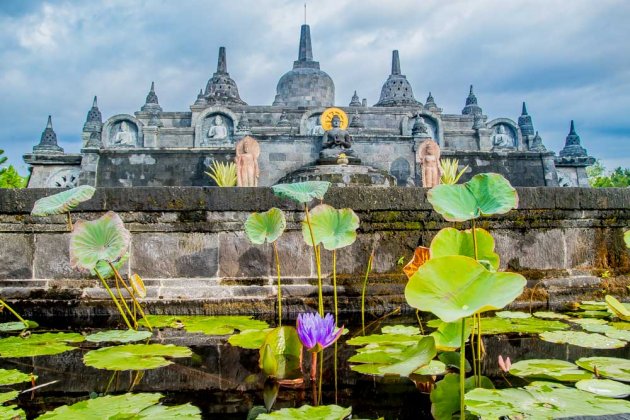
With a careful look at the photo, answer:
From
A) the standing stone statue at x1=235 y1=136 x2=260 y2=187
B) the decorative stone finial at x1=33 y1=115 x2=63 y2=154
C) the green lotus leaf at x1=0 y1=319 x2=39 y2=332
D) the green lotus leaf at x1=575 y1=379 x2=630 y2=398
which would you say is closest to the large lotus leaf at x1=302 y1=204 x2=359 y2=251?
the green lotus leaf at x1=575 y1=379 x2=630 y2=398

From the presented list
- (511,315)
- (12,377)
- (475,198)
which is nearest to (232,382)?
(12,377)

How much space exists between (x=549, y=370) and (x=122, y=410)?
1.39m

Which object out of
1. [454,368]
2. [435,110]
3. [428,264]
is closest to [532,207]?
[454,368]

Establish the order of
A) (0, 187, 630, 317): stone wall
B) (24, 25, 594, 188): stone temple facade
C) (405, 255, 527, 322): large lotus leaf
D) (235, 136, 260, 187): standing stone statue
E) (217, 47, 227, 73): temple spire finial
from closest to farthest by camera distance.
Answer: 1. (405, 255, 527, 322): large lotus leaf
2. (0, 187, 630, 317): stone wall
3. (235, 136, 260, 187): standing stone statue
4. (24, 25, 594, 188): stone temple facade
5. (217, 47, 227, 73): temple spire finial

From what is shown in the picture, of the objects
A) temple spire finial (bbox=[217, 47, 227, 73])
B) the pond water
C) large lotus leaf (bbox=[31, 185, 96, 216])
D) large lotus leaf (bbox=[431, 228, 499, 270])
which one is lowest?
the pond water

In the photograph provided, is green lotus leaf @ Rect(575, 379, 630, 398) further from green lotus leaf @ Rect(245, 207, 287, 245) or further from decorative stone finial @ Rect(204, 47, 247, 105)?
decorative stone finial @ Rect(204, 47, 247, 105)

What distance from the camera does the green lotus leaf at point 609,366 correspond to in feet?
5.32

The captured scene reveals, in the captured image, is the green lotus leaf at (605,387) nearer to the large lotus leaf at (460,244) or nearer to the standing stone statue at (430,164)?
the large lotus leaf at (460,244)

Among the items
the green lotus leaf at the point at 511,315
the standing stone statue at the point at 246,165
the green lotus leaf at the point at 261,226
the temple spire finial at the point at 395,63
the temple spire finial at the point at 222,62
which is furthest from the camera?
the temple spire finial at the point at 395,63

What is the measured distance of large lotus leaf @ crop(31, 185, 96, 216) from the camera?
210 cm

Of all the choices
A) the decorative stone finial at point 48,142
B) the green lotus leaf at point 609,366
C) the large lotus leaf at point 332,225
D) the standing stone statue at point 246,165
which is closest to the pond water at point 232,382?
the green lotus leaf at point 609,366

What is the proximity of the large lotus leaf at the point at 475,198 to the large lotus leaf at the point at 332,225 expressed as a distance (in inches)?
22.5

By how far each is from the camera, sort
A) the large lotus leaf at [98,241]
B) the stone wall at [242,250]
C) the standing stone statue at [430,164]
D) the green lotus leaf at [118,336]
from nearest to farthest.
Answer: the large lotus leaf at [98,241] → the green lotus leaf at [118,336] → the stone wall at [242,250] → the standing stone statue at [430,164]

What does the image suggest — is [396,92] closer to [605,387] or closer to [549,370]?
[549,370]
